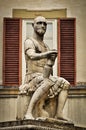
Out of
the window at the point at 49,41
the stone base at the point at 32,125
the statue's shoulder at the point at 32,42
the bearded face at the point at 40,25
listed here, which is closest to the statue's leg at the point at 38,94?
the stone base at the point at 32,125

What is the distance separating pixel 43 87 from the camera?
23906mm

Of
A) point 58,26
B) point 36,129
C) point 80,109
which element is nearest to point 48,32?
point 58,26

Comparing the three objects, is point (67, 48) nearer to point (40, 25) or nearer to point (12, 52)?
point (12, 52)

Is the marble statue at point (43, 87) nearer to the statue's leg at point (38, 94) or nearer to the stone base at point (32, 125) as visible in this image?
the statue's leg at point (38, 94)

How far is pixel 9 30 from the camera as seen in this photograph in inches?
1203

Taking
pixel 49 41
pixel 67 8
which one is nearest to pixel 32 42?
pixel 49 41

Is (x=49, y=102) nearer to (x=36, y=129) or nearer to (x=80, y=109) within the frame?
(x=36, y=129)

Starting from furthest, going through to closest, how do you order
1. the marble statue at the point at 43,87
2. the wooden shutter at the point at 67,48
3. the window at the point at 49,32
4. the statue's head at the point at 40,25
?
1. the window at the point at 49,32
2. the wooden shutter at the point at 67,48
3. the statue's head at the point at 40,25
4. the marble statue at the point at 43,87

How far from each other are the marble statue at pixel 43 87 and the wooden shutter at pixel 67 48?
5885 millimetres

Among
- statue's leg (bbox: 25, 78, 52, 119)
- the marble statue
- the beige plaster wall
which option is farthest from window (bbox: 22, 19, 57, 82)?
statue's leg (bbox: 25, 78, 52, 119)

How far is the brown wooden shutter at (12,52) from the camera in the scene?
98.9ft

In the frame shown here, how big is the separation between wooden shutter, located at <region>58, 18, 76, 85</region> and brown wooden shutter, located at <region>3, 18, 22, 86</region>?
3.55 feet

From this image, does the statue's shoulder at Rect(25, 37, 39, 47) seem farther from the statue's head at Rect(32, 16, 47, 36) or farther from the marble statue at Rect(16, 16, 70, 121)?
the statue's head at Rect(32, 16, 47, 36)

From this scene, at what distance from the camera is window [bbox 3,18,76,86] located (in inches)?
1193
